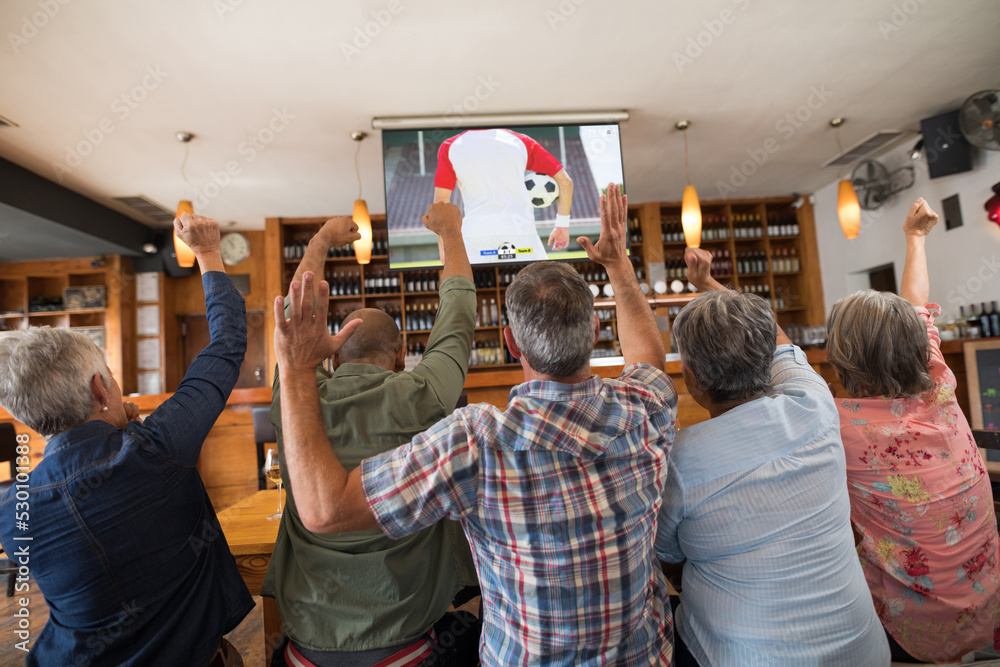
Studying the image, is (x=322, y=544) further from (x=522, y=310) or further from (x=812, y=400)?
(x=812, y=400)

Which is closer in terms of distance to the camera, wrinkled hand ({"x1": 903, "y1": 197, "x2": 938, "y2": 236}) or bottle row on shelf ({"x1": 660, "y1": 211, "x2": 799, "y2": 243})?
wrinkled hand ({"x1": 903, "y1": 197, "x2": 938, "y2": 236})

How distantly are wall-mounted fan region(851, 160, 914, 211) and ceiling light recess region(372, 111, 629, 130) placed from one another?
2892 millimetres

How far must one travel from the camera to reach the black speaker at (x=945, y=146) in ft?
14.2

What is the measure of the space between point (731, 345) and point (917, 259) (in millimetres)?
1084

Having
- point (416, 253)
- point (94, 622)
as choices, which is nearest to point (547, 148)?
point (416, 253)

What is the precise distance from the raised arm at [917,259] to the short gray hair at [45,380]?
82.1 inches

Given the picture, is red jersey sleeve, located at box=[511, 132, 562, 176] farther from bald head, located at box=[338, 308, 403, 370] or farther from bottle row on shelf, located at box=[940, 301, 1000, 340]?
bottle row on shelf, located at box=[940, 301, 1000, 340]

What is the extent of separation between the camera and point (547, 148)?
12.6 feet

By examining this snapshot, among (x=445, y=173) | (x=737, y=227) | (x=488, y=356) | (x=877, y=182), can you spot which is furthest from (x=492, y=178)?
(x=737, y=227)

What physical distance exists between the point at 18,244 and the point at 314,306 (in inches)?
277

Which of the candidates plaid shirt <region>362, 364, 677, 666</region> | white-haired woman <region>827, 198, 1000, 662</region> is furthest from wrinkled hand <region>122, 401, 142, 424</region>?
white-haired woman <region>827, 198, 1000, 662</region>

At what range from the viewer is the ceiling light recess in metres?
3.95

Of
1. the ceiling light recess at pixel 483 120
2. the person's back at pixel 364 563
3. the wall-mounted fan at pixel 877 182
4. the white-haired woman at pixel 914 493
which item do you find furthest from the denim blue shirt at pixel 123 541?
A: the wall-mounted fan at pixel 877 182

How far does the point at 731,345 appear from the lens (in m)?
1.06
